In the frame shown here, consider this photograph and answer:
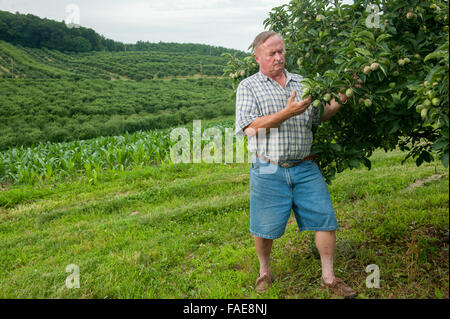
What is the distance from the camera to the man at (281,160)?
2609mm

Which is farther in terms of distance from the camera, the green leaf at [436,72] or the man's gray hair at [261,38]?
the man's gray hair at [261,38]

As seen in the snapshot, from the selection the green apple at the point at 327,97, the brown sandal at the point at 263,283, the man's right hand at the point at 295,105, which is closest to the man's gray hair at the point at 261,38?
the man's right hand at the point at 295,105

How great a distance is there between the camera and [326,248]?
267 cm

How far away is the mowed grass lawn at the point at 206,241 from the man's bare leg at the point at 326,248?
16cm

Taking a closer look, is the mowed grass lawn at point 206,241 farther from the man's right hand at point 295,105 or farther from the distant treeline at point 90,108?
the distant treeline at point 90,108

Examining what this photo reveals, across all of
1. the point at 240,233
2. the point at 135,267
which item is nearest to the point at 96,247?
the point at 135,267

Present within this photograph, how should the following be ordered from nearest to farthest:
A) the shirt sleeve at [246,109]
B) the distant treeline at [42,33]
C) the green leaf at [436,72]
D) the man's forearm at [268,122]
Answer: the green leaf at [436,72] < the man's forearm at [268,122] < the shirt sleeve at [246,109] < the distant treeline at [42,33]

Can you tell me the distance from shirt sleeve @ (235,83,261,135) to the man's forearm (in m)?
0.04

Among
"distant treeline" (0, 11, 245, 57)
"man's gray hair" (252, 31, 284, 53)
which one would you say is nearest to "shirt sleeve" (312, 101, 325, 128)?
"man's gray hair" (252, 31, 284, 53)

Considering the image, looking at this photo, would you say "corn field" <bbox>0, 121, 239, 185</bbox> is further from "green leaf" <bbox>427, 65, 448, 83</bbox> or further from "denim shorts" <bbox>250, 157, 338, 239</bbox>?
"green leaf" <bbox>427, 65, 448, 83</bbox>

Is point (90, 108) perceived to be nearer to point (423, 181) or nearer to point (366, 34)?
point (423, 181)

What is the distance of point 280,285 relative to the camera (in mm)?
2953
